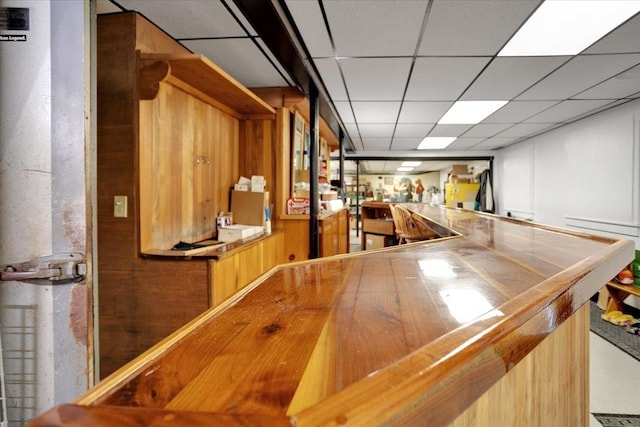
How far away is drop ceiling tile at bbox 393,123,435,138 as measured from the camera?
5812mm

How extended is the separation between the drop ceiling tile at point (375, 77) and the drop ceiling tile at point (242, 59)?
2.45ft

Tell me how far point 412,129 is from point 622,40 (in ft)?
11.6

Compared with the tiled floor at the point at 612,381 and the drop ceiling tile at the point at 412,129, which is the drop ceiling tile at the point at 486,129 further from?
the tiled floor at the point at 612,381

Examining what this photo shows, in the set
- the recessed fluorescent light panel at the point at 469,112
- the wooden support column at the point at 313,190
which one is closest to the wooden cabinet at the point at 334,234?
the wooden support column at the point at 313,190

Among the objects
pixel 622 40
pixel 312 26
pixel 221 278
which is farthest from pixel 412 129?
pixel 221 278

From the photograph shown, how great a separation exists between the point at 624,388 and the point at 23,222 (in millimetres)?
3766

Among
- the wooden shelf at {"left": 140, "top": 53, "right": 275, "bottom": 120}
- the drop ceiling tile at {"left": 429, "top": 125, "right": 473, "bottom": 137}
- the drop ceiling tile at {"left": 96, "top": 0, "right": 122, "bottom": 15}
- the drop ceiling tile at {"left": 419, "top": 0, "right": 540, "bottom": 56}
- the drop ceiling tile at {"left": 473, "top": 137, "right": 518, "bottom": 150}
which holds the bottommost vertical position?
the wooden shelf at {"left": 140, "top": 53, "right": 275, "bottom": 120}

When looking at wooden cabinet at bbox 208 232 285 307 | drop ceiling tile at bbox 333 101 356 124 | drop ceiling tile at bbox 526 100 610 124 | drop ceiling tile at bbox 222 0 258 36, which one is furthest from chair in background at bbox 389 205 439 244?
drop ceiling tile at bbox 526 100 610 124

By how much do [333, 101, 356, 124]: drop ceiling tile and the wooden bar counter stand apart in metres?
3.76

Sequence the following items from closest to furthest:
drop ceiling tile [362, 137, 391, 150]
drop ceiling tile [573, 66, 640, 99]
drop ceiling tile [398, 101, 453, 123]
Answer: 1. drop ceiling tile [573, 66, 640, 99]
2. drop ceiling tile [398, 101, 453, 123]
3. drop ceiling tile [362, 137, 391, 150]

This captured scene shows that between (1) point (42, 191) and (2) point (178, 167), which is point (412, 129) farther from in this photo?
(1) point (42, 191)

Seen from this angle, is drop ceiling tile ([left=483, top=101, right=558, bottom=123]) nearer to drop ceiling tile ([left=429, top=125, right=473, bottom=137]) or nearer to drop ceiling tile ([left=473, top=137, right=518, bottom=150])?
drop ceiling tile ([left=429, top=125, right=473, bottom=137])

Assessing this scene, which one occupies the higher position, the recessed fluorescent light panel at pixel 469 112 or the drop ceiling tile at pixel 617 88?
the recessed fluorescent light panel at pixel 469 112

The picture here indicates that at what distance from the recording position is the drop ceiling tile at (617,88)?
11.5 feet
